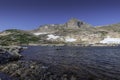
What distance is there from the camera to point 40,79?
40.3 metres

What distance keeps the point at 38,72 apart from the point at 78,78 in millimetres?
8921

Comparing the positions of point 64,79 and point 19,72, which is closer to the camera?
point 64,79

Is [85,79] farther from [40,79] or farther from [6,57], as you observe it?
[6,57]

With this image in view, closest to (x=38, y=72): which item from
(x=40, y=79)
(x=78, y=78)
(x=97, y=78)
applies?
(x=40, y=79)

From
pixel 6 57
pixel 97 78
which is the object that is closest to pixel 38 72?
pixel 97 78

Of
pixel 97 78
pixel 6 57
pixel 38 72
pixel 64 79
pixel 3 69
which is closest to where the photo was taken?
pixel 64 79

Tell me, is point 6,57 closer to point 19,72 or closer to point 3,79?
point 19,72

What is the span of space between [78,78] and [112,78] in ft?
21.7

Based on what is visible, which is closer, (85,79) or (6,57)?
(85,79)

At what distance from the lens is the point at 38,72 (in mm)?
46281

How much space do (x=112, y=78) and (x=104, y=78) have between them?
62.6 inches

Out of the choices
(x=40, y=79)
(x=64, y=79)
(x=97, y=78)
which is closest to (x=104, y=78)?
(x=97, y=78)

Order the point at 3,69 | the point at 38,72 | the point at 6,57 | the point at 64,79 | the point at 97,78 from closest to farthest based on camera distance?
the point at 64,79, the point at 97,78, the point at 38,72, the point at 3,69, the point at 6,57

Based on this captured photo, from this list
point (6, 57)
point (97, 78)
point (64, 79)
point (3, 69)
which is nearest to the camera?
point (64, 79)
